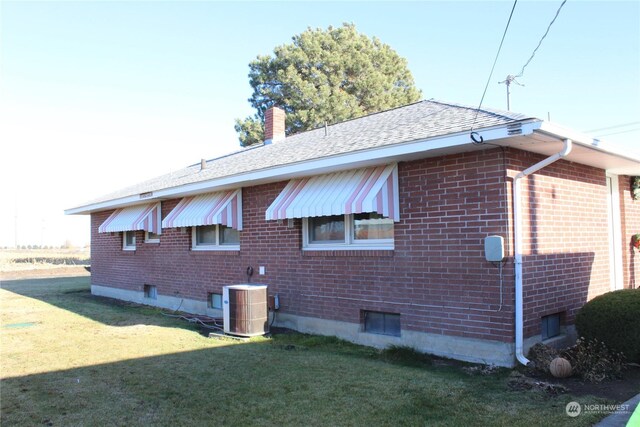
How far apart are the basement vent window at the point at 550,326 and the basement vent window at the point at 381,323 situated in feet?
7.23

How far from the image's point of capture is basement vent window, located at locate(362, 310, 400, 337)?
780 centimetres

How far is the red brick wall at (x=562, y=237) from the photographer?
22.4 feet

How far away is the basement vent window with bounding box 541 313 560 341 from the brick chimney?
32.8 ft

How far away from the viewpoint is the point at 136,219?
1450 cm

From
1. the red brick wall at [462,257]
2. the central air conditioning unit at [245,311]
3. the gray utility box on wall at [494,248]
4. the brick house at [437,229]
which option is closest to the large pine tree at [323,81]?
the brick house at [437,229]

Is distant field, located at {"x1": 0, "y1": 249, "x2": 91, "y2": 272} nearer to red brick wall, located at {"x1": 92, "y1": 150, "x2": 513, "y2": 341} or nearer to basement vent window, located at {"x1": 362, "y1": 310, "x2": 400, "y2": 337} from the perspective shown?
red brick wall, located at {"x1": 92, "y1": 150, "x2": 513, "y2": 341}

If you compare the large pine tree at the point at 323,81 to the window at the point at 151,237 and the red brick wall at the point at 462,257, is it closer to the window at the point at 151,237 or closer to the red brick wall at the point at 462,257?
the window at the point at 151,237

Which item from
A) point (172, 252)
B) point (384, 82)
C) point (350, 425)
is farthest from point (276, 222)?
point (384, 82)

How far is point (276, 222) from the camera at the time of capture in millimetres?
9938

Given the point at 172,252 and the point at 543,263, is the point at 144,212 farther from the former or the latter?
the point at 543,263

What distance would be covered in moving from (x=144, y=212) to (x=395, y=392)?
11.1 meters

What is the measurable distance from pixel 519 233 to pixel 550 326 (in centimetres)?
191

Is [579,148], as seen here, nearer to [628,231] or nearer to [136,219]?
[628,231]

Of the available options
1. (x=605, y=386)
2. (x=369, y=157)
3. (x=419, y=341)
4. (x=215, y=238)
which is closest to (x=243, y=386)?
(x=419, y=341)
